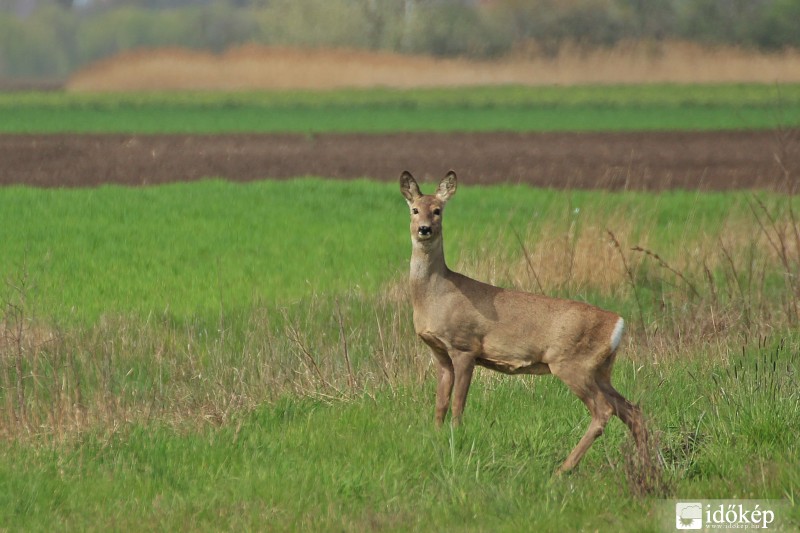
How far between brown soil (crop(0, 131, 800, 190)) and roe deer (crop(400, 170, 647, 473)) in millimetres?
16520

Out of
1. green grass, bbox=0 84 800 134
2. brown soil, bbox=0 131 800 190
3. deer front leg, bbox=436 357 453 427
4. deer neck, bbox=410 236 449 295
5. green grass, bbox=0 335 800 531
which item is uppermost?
deer neck, bbox=410 236 449 295

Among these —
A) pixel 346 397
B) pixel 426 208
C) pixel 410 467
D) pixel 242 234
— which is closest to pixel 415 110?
pixel 242 234

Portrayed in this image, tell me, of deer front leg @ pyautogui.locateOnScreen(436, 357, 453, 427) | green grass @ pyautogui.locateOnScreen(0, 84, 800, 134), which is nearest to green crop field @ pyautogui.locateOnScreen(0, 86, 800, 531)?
deer front leg @ pyautogui.locateOnScreen(436, 357, 453, 427)

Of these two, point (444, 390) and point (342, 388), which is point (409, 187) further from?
point (342, 388)

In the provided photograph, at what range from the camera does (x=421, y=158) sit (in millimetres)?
33781

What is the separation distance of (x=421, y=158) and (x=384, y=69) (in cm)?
2530

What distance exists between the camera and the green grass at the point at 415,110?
44.2 meters

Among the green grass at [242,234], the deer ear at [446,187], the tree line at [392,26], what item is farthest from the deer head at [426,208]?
the tree line at [392,26]

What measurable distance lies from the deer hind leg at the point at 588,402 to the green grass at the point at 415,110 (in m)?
32.1

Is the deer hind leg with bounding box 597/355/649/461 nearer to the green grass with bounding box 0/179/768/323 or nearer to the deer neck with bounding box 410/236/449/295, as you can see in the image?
the deer neck with bounding box 410/236/449/295

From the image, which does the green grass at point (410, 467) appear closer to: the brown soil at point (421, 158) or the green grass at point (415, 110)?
the brown soil at point (421, 158)

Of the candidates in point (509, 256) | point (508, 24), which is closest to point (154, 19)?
point (508, 24)

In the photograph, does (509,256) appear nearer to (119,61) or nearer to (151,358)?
(151,358)

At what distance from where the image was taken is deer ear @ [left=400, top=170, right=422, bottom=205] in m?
9.08
